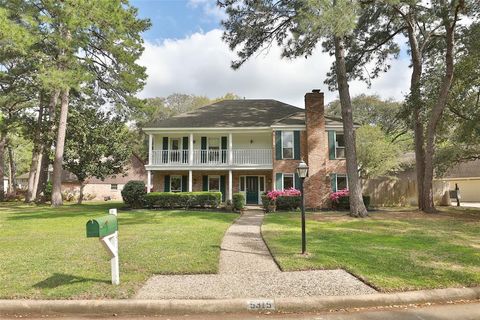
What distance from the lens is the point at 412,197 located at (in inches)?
961

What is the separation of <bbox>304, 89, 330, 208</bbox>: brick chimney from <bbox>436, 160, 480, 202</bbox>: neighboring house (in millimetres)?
20594

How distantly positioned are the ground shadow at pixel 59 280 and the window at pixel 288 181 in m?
17.2

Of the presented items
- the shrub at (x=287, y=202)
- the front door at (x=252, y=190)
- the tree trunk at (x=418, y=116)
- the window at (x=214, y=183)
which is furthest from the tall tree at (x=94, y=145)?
the tree trunk at (x=418, y=116)

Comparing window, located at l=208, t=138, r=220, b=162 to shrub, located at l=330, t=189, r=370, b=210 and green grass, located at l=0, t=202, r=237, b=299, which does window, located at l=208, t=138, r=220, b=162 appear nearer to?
shrub, located at l=330, t=189, r=370, b=210

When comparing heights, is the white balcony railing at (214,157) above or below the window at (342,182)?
above

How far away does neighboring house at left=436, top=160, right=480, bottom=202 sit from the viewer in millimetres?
35750

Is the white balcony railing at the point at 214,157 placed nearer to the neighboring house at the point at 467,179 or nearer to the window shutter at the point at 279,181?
the window shutter at the point at 279,181

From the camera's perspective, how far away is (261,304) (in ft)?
16.5

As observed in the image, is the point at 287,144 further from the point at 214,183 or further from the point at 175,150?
the point at 175,150

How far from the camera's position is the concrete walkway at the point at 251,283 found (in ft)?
17.7

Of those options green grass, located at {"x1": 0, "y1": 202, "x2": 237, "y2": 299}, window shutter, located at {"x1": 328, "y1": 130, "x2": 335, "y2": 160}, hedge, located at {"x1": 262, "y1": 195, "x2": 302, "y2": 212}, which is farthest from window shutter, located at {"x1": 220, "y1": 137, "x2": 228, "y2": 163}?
green grass, located at {"x1": 0, "y1": 202, "x2": 237, "y2": 299}

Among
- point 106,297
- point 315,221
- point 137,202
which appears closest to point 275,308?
point 106,297

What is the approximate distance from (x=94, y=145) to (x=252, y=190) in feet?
38.0

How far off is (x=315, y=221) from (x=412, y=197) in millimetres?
13111
